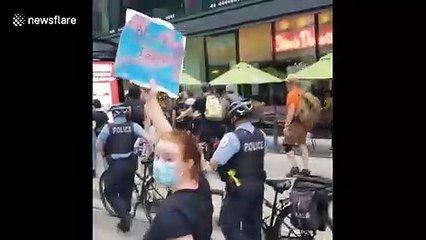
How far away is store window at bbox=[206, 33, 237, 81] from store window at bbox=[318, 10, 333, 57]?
1.12ft

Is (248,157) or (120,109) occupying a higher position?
(120,109)

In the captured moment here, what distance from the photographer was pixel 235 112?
107 inches

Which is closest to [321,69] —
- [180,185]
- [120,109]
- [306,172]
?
[306,172]

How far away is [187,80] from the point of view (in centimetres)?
279

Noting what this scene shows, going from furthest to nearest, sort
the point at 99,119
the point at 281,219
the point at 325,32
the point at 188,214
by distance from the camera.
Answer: the point at 99,119, the point at 188,214, the point at 281,219, the point at 325,32

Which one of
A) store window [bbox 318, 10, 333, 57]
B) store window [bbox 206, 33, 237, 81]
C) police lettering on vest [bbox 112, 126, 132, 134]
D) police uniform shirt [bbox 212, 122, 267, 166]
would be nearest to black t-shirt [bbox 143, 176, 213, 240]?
police uniform shirt [bbox 212, 122, 267, 166]

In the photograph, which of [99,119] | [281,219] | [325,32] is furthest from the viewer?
[99,119]

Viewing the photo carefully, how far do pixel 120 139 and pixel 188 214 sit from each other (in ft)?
1.43

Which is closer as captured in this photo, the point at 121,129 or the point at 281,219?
the point at 281,219

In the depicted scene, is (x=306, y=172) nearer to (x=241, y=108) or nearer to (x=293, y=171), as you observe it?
(x=293, y=171)

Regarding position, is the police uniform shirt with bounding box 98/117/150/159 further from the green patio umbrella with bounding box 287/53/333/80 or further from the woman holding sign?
the green patio umbrella with bounding box 287/53/333/80

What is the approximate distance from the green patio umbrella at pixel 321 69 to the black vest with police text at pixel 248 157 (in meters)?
0.30

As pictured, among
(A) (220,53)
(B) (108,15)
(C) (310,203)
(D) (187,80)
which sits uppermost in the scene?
(B) (108,15)

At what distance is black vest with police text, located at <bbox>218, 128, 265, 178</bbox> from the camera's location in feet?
8.85
